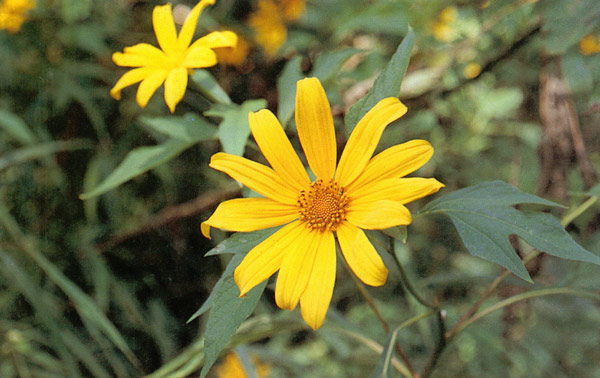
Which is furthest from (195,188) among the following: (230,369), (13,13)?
(13,13)

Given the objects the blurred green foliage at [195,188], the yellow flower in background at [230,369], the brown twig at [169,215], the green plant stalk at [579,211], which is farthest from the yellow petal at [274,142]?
the yellow flower in background at [230,369]

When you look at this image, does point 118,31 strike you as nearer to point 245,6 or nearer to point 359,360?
point 245,6

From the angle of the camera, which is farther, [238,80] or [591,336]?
[238,80]

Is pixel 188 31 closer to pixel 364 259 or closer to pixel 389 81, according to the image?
pixel 389 81

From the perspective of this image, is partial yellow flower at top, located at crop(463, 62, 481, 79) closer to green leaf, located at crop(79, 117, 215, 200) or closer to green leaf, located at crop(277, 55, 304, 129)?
green leaf, located at crop(277, 55, 304, 129)

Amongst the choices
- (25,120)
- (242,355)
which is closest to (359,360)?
(242,355)

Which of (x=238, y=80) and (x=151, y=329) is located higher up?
(x=238, y=80)

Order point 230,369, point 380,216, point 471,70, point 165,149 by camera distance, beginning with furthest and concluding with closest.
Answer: point 230,369 < point 471,70 < point 165,149 < point 380,216
